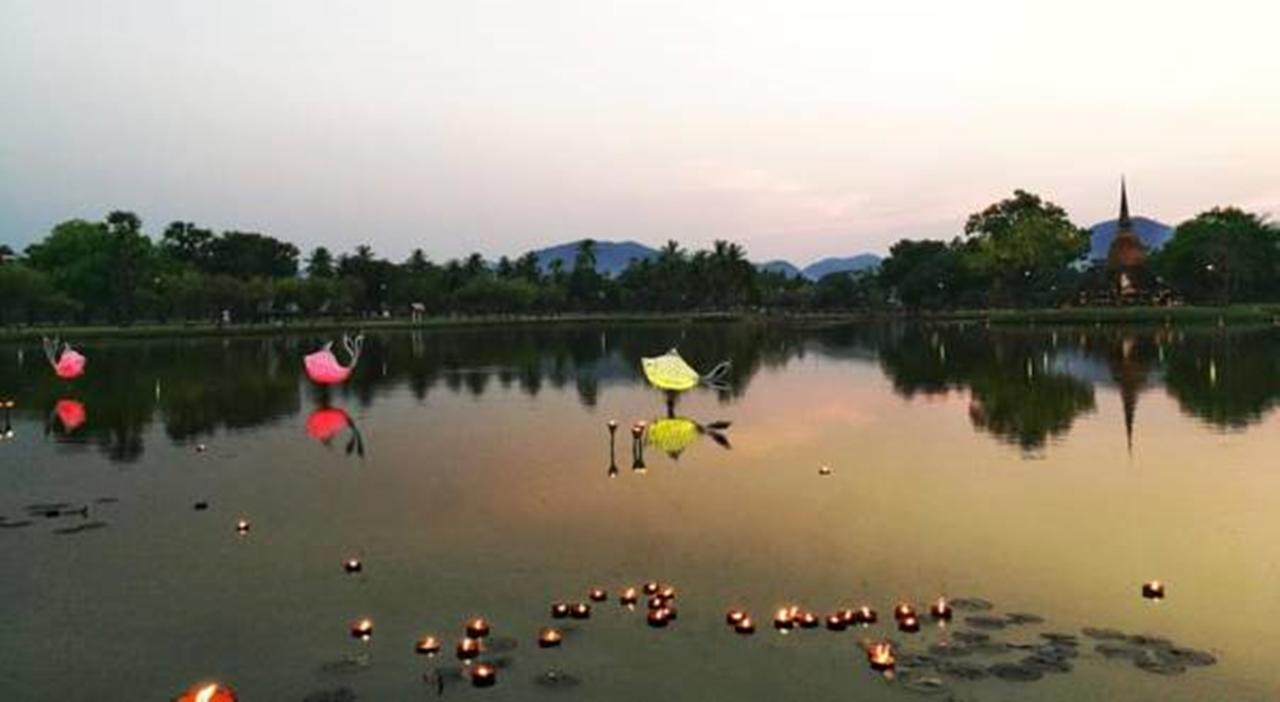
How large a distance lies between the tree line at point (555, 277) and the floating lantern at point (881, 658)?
102405 mm

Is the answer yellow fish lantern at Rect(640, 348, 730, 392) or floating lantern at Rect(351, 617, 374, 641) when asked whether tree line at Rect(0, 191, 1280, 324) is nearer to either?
yellow fish lantern at Rect(640, 348, 730, 392)

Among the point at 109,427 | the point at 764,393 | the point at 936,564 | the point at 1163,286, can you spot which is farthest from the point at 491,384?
the point at 1163,286

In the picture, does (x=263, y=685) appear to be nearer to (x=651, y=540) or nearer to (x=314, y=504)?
(x=651, y=540)

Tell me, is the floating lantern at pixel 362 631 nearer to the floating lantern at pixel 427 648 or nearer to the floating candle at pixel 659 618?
the floating lantern at pixel 427 648

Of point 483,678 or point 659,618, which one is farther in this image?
point 659,618

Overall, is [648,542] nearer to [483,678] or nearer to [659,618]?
[659,618]

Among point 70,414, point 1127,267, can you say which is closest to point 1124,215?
point 1127,267

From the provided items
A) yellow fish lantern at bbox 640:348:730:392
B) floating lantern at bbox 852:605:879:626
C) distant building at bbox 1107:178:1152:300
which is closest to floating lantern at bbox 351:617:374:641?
floating lantern at bbox 852:605:879:626

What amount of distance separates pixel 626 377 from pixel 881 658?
38.2 meters

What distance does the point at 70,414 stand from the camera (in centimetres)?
3425

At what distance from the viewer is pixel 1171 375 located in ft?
138

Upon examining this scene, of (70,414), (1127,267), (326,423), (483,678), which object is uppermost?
(1127,267)

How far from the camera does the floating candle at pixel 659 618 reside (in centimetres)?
1193

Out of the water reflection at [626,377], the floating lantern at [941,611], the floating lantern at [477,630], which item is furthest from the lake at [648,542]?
→ the water reflection at [626,377]
